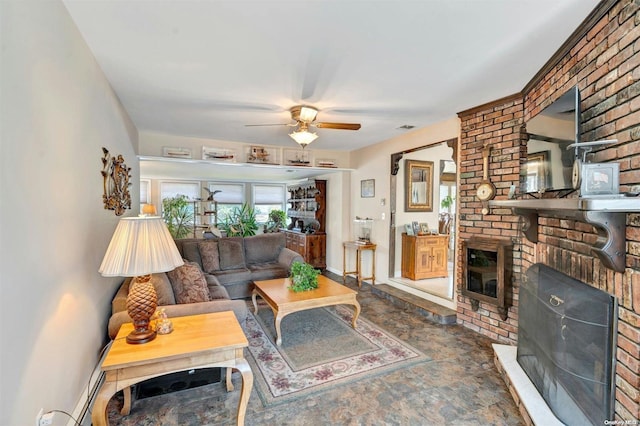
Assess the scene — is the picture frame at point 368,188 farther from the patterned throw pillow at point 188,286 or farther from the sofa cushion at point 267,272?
the patterned throw pillow at point 188,286

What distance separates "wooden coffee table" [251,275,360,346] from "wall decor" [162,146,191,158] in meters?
2.53

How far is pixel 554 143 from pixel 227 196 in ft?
26.2

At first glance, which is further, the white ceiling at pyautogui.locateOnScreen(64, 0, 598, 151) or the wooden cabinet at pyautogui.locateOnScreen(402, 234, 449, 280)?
the wooden cabinet at pyautogui.locateOnScreen(402, 234, 449, 280)

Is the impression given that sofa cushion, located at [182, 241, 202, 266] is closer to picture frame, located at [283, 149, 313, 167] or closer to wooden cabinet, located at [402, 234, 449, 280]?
picture frame, located at [283, 149, 313, 167]

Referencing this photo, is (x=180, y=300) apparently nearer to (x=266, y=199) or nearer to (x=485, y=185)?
(x=485, y=185)

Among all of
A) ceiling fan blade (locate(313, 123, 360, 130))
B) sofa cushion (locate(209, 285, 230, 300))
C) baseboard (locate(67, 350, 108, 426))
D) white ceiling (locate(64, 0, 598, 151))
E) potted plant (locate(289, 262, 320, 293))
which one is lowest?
baseboard (locate(67, 350, 108, 426))

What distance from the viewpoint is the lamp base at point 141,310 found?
6.15 ft

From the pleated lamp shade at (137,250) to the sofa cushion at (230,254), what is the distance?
2999 mm

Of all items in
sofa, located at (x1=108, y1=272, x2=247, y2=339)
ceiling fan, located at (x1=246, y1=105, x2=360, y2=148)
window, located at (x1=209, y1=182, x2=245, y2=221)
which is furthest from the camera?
window, located at (x1=209, y1=182, x2=245, y2=221)

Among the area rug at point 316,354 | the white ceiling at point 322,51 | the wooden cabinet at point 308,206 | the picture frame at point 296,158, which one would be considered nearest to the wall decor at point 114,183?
the white ceiling at point 322,51

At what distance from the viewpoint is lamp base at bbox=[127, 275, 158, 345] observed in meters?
1.87

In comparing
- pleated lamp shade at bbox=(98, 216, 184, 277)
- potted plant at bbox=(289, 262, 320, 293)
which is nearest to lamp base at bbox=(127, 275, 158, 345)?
pleated lamp shade at bbox=(98, 216, 184, 277)

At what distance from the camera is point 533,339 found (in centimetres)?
224

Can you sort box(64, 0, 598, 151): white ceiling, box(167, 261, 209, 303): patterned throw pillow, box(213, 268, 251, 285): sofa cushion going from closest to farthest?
1. box(64, 0, 598, 151): white ceiling
2. box(167, 261, 209, 303): patterned throw pillow
3. box(213, 268, 251, 285): sofa cushion
